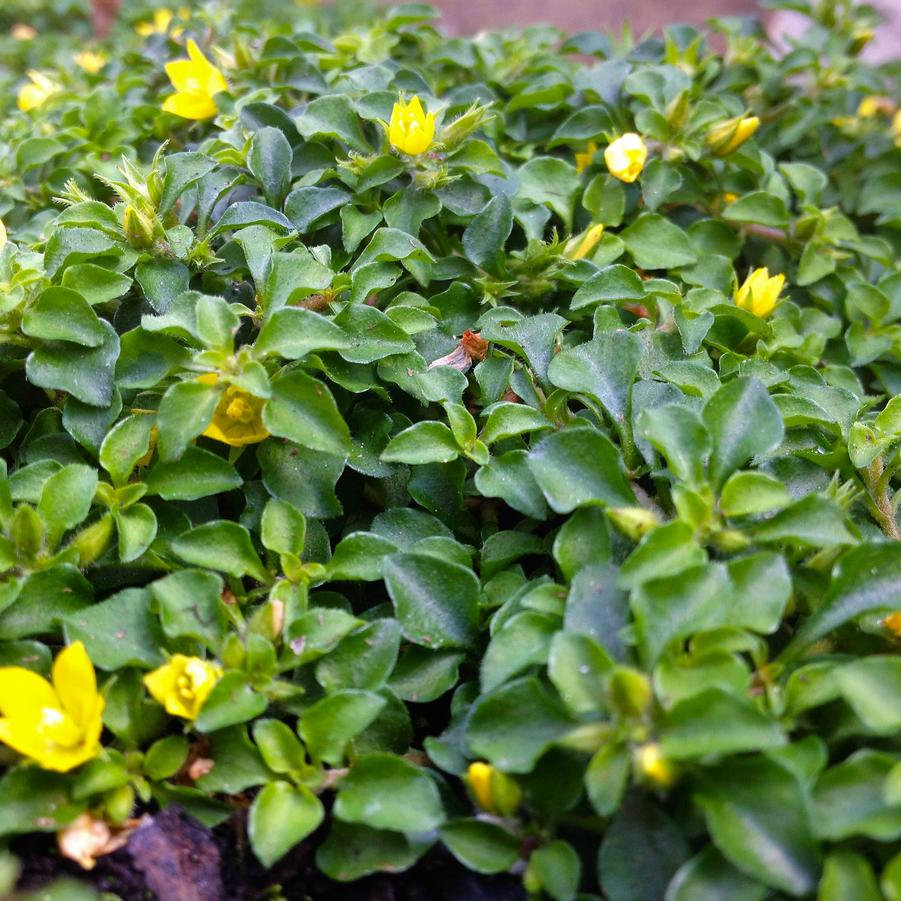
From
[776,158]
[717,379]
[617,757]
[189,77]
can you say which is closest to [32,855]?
[617,757]

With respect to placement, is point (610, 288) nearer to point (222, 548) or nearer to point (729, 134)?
point (729, 134)

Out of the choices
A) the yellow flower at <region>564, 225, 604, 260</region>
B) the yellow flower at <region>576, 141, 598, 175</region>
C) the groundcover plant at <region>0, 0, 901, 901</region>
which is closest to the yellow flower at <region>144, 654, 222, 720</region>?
the groundcover plant at <region>0, 0, 901, 901</region>

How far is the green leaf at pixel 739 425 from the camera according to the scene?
3.05 feet

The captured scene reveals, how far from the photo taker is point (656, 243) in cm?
136

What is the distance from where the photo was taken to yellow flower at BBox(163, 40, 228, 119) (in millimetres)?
1452

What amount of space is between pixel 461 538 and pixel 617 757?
0.42 metres

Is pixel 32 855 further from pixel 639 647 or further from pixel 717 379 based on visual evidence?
pixel 717 379

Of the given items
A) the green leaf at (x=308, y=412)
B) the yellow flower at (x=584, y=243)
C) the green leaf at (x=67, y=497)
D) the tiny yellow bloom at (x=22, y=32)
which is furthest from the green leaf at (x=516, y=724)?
the tiny yellow bloom at (x=22, y=32)

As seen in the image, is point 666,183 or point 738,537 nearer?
point 738,537

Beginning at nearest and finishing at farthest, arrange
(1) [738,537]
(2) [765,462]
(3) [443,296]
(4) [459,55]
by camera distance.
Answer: (1) [738,537] → (2) [765,462] → (3) [443,296] → (4) [459,55]

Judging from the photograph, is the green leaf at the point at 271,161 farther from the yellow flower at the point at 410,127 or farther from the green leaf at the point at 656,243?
the green leaf at the point at 656,243

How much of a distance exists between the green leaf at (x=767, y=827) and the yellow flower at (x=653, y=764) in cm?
4

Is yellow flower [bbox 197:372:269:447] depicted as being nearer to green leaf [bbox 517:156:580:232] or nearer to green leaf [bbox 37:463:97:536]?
green leaf [bbox 37:463:97:536]

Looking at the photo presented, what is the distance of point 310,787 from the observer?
2.75ft
